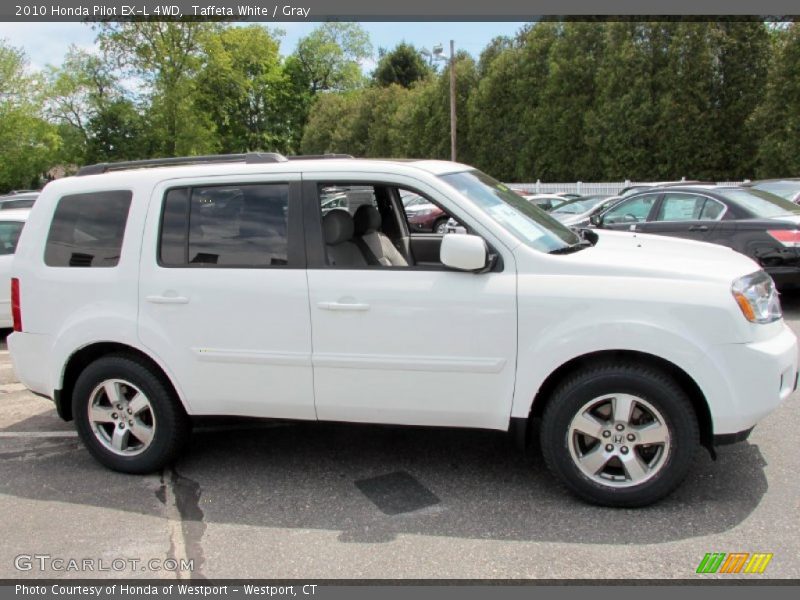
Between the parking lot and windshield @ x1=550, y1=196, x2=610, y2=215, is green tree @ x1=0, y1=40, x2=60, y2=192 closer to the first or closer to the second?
windshield @ x1=550, y1=196, x2=610, y2=215

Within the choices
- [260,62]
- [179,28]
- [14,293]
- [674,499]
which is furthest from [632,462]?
[260,62]

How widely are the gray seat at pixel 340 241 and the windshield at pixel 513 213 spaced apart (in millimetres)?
648

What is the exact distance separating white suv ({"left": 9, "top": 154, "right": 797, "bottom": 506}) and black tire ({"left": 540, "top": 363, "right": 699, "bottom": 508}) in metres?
0.01

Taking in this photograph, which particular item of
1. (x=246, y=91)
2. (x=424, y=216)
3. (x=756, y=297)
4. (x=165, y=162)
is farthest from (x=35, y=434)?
(x=246, y=91)

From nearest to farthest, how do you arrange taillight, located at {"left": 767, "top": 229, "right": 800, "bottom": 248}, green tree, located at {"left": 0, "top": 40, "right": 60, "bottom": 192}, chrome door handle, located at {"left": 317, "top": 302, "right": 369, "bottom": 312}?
chrome door handle, located at {"left": 317, "top": 302, "right": 369, "bottom": 312}, taillight, located at {"left": 767, "top": 229, "right": 800, "bottom": 248}, green tree, located at {"left": 0, "top": 40, "right": 60, "bottom": 192}

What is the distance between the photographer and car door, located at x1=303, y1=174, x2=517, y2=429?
3633 mm

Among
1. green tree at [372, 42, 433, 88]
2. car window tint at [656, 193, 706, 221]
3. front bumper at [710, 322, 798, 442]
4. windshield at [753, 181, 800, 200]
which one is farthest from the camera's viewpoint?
green tree at [372, 42, 433, 88]

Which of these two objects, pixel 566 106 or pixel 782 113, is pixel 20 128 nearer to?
pixel 566 106

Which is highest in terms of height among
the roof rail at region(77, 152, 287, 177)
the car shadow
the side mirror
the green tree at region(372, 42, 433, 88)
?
the green tree at region(372, 42, 433, 88)

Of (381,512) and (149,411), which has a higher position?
(149,411)

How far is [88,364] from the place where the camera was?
4.41 metres

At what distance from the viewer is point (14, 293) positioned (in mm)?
4500

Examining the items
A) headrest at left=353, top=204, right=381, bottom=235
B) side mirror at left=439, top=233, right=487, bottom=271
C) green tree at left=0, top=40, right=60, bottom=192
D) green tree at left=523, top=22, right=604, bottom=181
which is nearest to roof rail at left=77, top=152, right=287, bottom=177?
headrest at left=353, top=204, right=381, bottom=235

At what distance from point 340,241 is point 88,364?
1.78m
